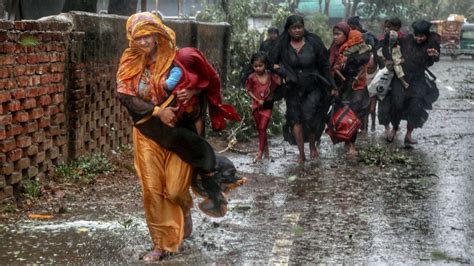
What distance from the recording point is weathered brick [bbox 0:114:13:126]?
8227 mm

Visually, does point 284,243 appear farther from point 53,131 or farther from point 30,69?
point 53,131

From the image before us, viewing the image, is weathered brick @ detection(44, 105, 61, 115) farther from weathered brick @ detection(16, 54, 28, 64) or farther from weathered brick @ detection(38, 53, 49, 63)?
weathered brick @ detection(16, 54, 28, 64)

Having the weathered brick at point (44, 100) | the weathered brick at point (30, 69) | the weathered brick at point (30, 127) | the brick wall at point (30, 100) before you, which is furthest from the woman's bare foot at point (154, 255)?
the weathered brick at point (44, 100)

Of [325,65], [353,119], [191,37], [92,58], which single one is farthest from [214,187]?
[191,37]

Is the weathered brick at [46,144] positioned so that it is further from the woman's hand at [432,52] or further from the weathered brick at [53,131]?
the woman's hand at [432,52]

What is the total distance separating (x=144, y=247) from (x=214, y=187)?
2.27 feet

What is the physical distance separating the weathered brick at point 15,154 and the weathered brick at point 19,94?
47 centimetres

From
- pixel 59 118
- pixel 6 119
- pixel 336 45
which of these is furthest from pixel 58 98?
pixel 336 45

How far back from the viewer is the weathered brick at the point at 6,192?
8211 mm

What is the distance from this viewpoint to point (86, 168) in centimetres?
1012

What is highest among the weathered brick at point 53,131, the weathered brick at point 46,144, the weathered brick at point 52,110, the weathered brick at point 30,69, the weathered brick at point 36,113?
the weathered brick at point 30,69

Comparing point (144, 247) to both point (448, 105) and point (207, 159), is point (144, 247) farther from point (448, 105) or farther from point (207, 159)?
point (448, 105)

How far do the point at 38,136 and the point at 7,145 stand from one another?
33.9 inches

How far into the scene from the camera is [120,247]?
7125mm
